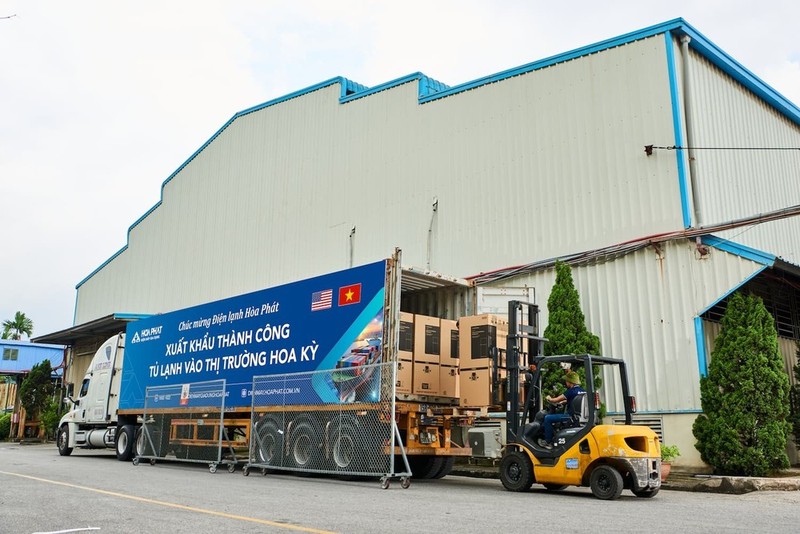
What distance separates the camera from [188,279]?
3102 cm

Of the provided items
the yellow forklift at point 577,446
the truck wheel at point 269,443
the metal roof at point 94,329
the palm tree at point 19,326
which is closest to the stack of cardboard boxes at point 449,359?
the yellow forklift at point 577,446

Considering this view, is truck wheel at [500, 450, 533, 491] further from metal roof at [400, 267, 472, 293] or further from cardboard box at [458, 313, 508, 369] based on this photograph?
metal roof at [400, 267, 472, 293]

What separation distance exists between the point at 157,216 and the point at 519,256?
22472mm

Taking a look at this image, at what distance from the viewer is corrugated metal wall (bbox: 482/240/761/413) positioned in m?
14.5

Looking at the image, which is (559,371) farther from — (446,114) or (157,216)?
(157,216)

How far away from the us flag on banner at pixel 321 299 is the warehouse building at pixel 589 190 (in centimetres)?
261

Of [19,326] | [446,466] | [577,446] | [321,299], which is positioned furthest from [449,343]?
[19,326]

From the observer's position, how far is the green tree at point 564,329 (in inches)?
607

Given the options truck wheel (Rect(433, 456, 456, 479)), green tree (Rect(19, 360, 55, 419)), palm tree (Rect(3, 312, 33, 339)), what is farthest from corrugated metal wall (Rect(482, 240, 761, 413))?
palm tree (Rect(3, 312, 33, 339))

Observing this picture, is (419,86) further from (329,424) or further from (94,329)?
(94,329)

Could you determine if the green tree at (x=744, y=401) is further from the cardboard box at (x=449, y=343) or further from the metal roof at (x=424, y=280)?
the metal roof at (x=424, y=280)

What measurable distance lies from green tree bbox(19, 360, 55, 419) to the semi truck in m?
21.3

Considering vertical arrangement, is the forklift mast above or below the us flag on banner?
below

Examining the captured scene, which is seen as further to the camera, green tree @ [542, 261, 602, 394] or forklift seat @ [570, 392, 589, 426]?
green tree @ [542, 261, 602, 394]
